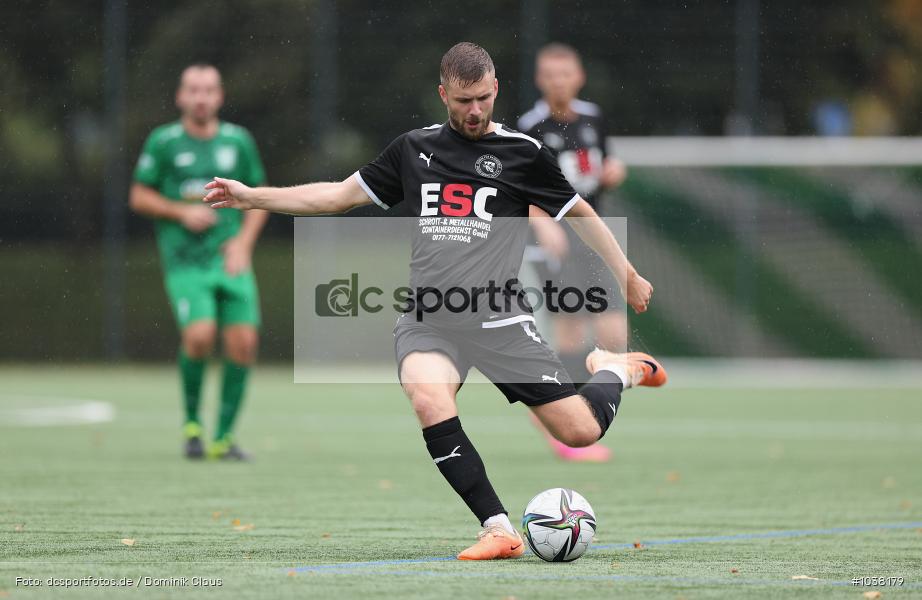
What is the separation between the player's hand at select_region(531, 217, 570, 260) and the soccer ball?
12.2ft

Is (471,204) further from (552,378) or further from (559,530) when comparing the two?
(559,530)

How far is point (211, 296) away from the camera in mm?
9312

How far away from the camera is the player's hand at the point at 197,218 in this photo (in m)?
9.20

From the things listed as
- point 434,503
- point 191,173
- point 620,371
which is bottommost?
point 434,503

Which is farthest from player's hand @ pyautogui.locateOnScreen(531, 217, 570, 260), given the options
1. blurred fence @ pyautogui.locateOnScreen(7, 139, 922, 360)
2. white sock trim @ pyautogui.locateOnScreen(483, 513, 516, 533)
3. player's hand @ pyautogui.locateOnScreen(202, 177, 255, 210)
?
blurred fence @ pyautogui.locateOnScreen(7, 139, 922, 360)

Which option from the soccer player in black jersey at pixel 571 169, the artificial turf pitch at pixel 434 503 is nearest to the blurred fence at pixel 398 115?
the artificial turf pitch at pixel 434 503

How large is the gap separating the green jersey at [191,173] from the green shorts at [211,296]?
99 mm

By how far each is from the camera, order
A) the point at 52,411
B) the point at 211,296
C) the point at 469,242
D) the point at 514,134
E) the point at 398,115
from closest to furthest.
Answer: the point at 469,242 < the point at 514,134 < the point at 211,296 < the point at 52,411 < the point at 398,115

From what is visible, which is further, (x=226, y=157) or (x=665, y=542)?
(x=226, y=157)

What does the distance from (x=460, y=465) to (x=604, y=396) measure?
0.79 metres

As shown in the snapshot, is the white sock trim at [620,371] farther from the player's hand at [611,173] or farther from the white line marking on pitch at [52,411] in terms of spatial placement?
the white line marking on pitch at [52,411]

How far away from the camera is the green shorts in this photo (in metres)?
9.23

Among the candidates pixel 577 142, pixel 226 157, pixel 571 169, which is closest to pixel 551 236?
pixel 571 169

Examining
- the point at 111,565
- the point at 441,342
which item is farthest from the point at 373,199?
the point at 111,565
